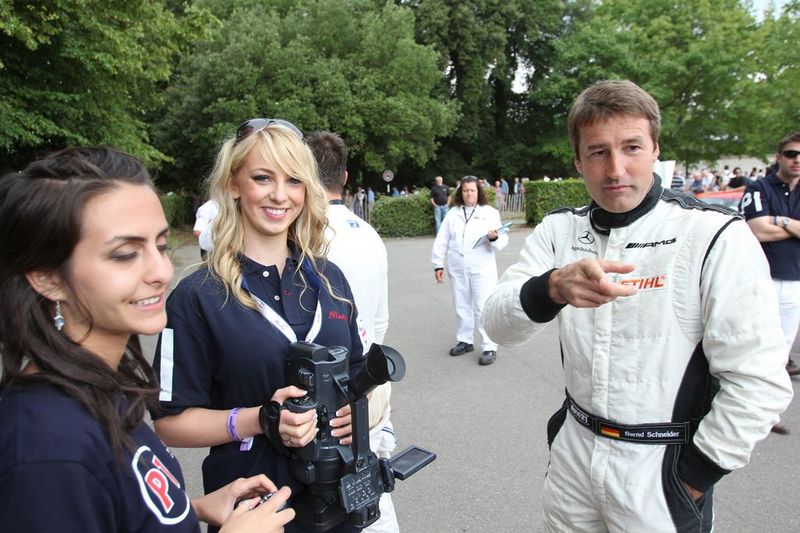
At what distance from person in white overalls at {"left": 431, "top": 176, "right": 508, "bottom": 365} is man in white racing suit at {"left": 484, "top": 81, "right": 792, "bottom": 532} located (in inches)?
176

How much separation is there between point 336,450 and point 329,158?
1953 mm

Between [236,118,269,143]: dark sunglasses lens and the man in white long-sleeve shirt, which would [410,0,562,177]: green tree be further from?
[236,118,269,143]: dark sunglasses lens

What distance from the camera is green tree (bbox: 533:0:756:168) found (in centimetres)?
2973

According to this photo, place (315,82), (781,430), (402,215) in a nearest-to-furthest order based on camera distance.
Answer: (781,430), (402,215), (315,82)

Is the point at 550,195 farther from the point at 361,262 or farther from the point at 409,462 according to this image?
the point at 409,462

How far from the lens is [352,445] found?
66.5 inches

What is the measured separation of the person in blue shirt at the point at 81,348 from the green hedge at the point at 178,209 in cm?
2095

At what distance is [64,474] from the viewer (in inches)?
39.0

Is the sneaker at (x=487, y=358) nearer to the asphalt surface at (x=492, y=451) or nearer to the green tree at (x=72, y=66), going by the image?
the asphalt surface at (x=492, y=451)

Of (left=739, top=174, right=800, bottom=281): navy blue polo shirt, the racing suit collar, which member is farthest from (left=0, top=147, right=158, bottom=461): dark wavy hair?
(left=739, top=174, right=800, bottom=281): navy blue polo shirt

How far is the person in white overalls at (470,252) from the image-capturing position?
653cm

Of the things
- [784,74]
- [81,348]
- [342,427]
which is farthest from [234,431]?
[784,74]

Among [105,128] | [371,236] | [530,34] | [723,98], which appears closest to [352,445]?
[371,236]

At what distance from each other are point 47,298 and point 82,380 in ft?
0.66
